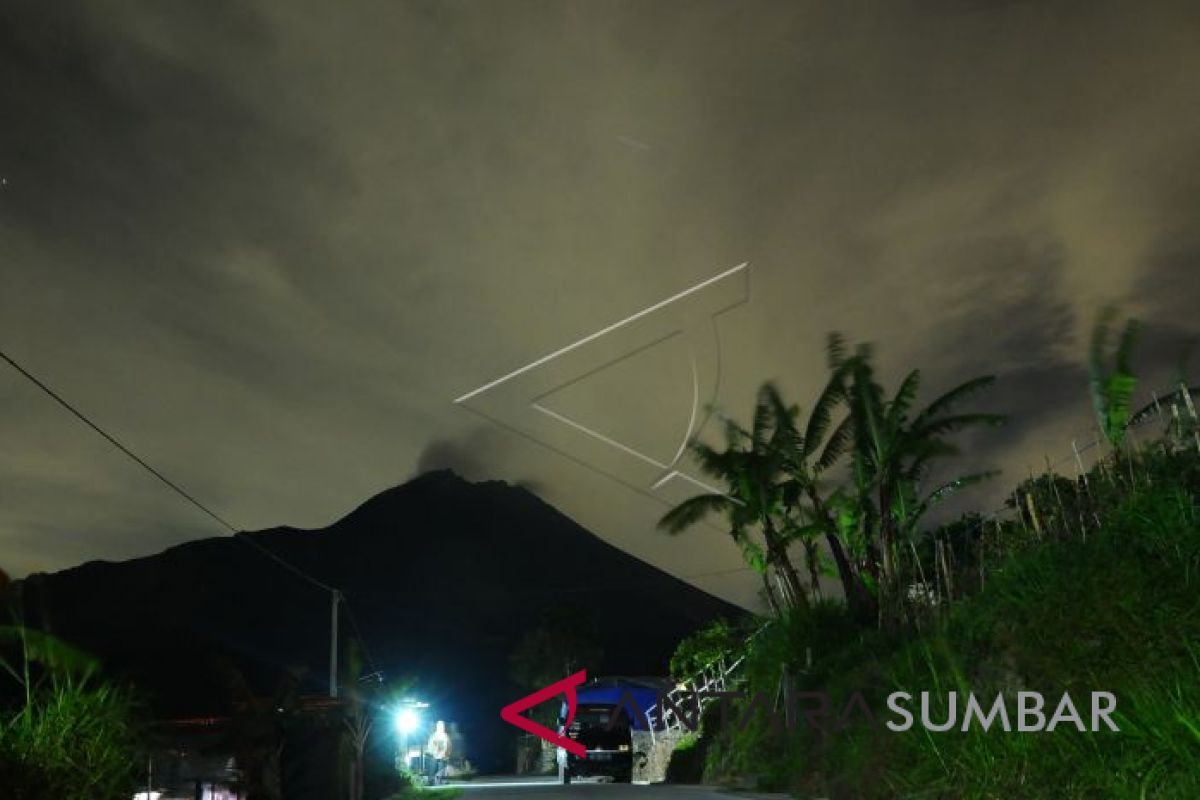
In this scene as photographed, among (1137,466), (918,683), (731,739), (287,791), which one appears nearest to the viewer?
(918,683)

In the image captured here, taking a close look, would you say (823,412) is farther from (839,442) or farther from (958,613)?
(958,613)

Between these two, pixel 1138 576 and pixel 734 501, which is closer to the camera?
pixel 1138 576

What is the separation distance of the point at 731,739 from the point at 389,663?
396 feet

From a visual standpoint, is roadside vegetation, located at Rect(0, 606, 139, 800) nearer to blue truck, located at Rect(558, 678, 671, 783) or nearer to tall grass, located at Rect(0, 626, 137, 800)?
tall grass, located at Rect(0, 626, 137, 800)

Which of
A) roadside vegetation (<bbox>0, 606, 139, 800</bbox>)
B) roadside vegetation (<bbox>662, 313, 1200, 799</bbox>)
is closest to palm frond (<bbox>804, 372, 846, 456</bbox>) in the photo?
roadside vegetation (<bbox>662, 313, 1200, 799</bbox>)

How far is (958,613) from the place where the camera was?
15.1m

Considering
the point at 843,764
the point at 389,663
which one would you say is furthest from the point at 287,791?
the point at 389,663

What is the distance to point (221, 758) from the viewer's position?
727 inches

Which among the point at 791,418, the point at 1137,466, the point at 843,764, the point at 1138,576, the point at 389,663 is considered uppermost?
the point at 389,663

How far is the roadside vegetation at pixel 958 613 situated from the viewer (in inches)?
386

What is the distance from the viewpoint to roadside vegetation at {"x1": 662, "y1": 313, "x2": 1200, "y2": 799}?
386 inches

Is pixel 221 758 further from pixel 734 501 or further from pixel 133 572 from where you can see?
pixel 133 572

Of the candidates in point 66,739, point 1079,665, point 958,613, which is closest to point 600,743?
point 958,613

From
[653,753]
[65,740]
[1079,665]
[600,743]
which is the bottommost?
[1079,665]
